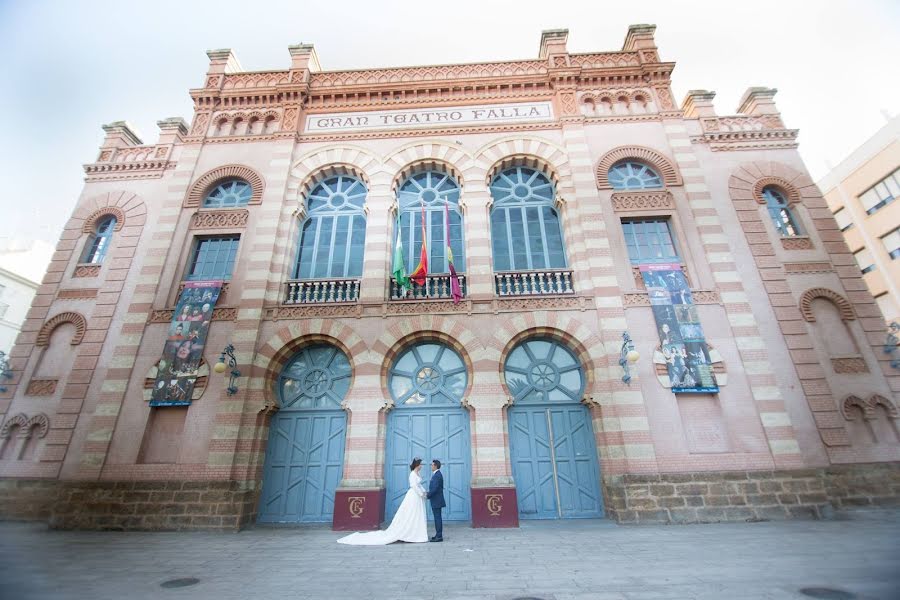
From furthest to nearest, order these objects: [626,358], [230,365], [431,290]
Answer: [431,290], [230,365], [626,358]

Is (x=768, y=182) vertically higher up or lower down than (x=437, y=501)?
higher up

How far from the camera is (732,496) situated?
31.2 feet

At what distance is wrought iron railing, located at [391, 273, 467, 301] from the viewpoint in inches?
469

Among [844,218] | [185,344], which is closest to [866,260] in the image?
[844,218]

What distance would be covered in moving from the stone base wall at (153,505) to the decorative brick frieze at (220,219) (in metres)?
7.74

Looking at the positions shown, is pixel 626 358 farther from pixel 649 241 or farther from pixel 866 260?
pixel 866 260

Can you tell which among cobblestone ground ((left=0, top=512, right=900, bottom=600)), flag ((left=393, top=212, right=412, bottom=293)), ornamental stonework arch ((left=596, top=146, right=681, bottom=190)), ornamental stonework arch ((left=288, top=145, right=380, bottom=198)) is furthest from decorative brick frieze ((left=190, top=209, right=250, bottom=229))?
ornamental stonework arch ((left=596, top=146, right=681, bottom=190))

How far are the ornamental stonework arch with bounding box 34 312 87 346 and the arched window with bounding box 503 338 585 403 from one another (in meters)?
12.9

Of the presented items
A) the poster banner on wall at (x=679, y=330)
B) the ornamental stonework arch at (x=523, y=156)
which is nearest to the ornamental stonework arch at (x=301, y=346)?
the ornamental stonework arch at (x=523, y=156)

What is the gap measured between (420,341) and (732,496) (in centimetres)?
867

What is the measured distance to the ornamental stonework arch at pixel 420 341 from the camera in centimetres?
1088

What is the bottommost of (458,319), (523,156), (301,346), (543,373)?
(543,373)

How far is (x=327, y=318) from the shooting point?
38.3ft

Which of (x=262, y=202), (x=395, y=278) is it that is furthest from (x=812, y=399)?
(x=262, y=202)
